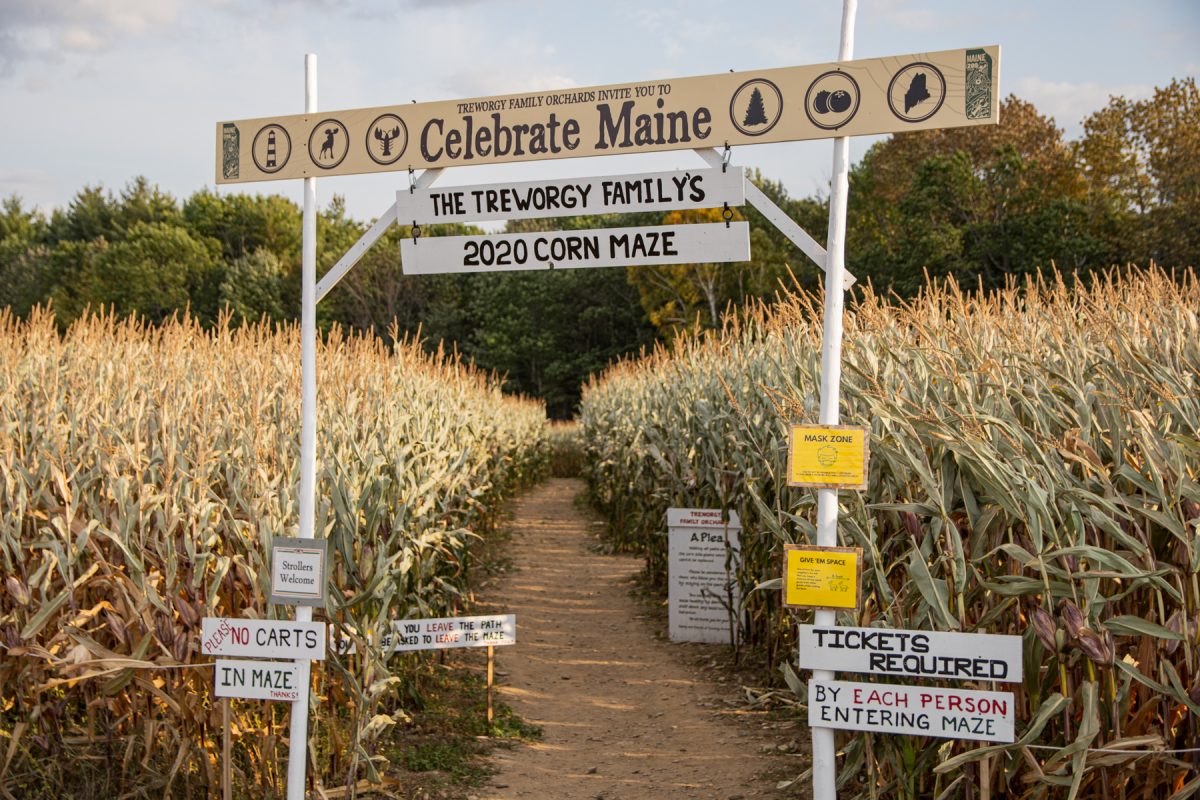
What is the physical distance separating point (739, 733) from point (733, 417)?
9.12 feet

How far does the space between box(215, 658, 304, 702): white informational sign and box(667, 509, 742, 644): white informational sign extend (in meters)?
4.49

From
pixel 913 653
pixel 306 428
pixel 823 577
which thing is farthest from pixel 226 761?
pixel 913 653

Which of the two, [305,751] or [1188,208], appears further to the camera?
[1188,208]

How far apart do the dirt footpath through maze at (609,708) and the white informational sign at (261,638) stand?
1487 mm

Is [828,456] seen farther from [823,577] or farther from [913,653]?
[913,653]

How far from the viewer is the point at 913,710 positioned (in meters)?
3.69

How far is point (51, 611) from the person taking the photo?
4.47 metres

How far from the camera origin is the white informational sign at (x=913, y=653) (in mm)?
3574

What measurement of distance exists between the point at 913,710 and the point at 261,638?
2.77 metres

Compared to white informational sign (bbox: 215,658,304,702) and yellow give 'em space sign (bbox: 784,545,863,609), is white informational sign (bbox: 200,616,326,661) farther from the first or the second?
yellow give 'em space sign (bbox: 784,545,863,609)

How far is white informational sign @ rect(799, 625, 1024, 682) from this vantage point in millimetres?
3574

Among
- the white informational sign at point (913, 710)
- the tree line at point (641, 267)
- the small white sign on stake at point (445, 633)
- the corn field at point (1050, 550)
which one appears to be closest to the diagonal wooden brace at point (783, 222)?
the corn field at point (1050, 550)

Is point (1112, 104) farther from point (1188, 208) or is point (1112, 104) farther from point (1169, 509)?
point (1169, 509)

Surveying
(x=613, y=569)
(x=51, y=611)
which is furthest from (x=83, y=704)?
(x=613, y=569)
